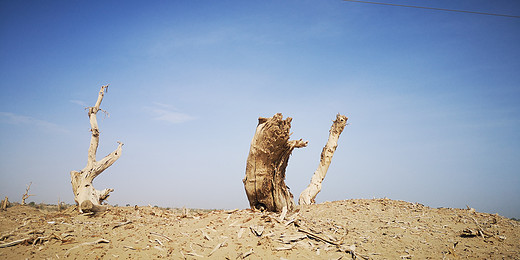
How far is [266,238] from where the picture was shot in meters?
6.55

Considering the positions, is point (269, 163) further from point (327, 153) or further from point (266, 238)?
point (327, 153)

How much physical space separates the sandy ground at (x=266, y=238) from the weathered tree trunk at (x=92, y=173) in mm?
2562

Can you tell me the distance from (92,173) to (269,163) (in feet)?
29.2

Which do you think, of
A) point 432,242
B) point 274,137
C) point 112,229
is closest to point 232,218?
point 274,137

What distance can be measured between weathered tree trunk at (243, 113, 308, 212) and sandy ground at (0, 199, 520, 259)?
0.72 m

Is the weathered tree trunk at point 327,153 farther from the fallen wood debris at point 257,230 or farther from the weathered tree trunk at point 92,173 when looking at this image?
the weathered tree trunk at point 92,173

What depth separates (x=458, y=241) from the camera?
7.82 m

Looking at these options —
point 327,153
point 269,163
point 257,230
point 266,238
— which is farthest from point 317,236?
point 327,153

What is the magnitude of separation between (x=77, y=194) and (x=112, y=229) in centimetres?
576

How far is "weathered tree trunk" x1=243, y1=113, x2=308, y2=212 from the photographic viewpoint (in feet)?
26.6

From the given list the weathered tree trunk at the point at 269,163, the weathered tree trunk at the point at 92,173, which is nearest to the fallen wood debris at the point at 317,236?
the weathered tree trunk at the point at 269,163

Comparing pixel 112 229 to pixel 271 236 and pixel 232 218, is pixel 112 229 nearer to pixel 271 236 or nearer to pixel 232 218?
pixel 232 218

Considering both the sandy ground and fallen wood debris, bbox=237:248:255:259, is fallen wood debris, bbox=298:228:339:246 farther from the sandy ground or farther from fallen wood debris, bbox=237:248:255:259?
fallen wood debris, bbox=237:248:255:259

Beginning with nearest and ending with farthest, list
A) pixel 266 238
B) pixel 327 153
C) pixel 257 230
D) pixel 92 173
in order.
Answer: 1. pixel 266 238
2. pixel 257 230
3. pixel 92 173
4. pixel 327 153
